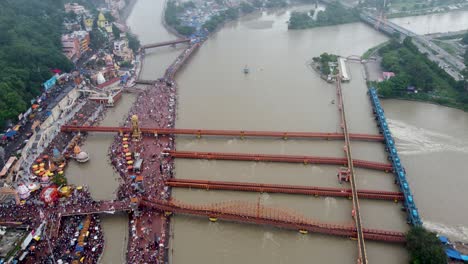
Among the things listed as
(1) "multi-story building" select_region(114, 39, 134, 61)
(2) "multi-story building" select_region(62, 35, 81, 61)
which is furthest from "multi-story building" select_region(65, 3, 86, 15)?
(1) "multi-story building" select_region(114, 39, 134, 61)

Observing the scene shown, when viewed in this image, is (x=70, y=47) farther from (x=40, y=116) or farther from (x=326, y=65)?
(x=326, y=65)

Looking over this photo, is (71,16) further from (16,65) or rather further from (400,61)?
(400,61)

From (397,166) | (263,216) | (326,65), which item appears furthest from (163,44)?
(397,166)

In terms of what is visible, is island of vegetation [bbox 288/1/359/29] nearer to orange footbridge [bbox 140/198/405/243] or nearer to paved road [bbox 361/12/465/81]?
paved road [bbox 361/12/465/81]

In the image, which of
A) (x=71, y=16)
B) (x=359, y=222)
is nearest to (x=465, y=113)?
(x=359, y=222)

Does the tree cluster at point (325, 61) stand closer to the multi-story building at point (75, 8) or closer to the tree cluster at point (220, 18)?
the tree cluster at point (220, 18)
